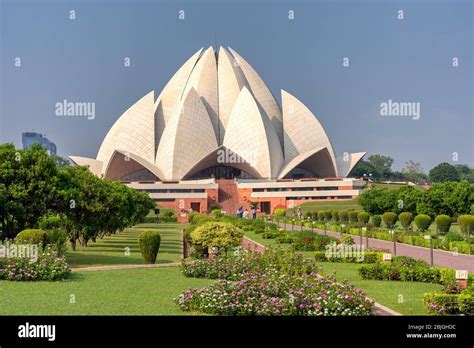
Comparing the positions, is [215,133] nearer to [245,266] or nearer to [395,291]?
[245,266]

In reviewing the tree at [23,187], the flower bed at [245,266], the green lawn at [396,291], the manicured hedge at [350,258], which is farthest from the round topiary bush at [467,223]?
the tree at [23,187]

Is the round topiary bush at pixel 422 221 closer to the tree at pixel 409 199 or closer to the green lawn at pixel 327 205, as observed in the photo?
the tree at pixel 409 199

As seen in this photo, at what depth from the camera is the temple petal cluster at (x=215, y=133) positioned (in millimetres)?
61531

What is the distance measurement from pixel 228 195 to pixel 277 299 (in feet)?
168

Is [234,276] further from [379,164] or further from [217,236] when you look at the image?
[379,164]

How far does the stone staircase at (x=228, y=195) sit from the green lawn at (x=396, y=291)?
4524 cm

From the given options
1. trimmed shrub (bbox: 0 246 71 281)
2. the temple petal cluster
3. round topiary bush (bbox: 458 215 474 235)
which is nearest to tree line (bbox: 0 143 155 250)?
trimmed shrub (bbox: 0 246 71 281)

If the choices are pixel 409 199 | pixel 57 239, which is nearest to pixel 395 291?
pixel 57 239

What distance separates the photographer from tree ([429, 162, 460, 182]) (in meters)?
91.8

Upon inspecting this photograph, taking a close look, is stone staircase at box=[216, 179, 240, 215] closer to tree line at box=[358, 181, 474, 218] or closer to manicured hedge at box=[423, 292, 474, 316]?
tree line at box=[358, 181, 474, 218]

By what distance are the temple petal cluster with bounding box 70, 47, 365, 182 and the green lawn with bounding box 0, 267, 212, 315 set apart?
4880 cm

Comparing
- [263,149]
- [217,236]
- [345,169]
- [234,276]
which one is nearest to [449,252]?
[217,236]

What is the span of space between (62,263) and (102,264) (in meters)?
3.00

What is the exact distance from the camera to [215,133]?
211ft
